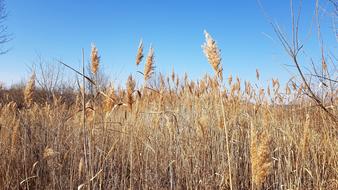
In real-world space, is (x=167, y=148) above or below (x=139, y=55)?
below

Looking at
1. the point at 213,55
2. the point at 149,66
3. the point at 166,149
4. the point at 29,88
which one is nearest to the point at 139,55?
the point at 149,66

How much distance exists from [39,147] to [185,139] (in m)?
1.56

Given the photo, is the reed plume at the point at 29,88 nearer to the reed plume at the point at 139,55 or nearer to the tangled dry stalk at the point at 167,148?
the tangled dry stalk at the point at 167,148

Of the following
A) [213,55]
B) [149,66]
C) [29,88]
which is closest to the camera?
[213,55]

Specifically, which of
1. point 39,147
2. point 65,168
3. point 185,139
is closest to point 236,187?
point 185,139

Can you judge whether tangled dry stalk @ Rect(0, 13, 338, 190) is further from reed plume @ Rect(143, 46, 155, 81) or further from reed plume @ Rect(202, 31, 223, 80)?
reed plume @ Rect(202, 31, 223, 80)

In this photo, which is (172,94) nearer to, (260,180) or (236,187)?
(236,187)

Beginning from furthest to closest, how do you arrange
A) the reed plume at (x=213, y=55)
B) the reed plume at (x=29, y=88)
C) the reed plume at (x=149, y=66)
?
the reed plume at (x=29, y=88) < the reed plume at (x=149, y=66) < the reed plume at (x=213, y=55)

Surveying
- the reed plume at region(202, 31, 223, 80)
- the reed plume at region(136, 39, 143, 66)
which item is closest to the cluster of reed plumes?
the reed plume at region(136, 39, 143, 66)

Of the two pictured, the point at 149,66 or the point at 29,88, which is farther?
the point at 29,88

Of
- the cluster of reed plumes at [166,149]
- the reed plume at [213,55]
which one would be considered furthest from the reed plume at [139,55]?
the reed plume at [213,55]

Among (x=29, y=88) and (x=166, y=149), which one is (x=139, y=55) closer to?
(x=166, y=149)

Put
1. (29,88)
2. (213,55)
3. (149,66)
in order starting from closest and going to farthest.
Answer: (213,55) → (149,66) → (29,88)

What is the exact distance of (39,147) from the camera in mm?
2820
